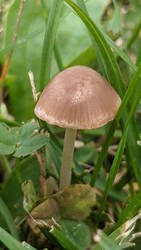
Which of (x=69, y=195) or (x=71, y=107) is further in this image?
(x=69, y=195)

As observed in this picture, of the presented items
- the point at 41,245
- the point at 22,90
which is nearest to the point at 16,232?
Result: the point at 41,245

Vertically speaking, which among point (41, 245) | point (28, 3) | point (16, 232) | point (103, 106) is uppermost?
point (28, 3)

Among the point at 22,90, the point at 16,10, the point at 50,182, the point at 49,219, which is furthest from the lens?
the point at 22,90

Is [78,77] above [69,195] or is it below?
above

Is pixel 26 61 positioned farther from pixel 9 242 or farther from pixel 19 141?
pixel 9 242

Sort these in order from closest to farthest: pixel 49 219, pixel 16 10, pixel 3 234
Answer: pixel 3 234, pixel 49 219, pixel 16 10

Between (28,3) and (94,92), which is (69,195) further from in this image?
(28,3)

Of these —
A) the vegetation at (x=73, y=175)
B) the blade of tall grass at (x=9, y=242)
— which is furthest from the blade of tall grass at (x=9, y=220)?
the blade of tall grass at (x=9, y=242)
